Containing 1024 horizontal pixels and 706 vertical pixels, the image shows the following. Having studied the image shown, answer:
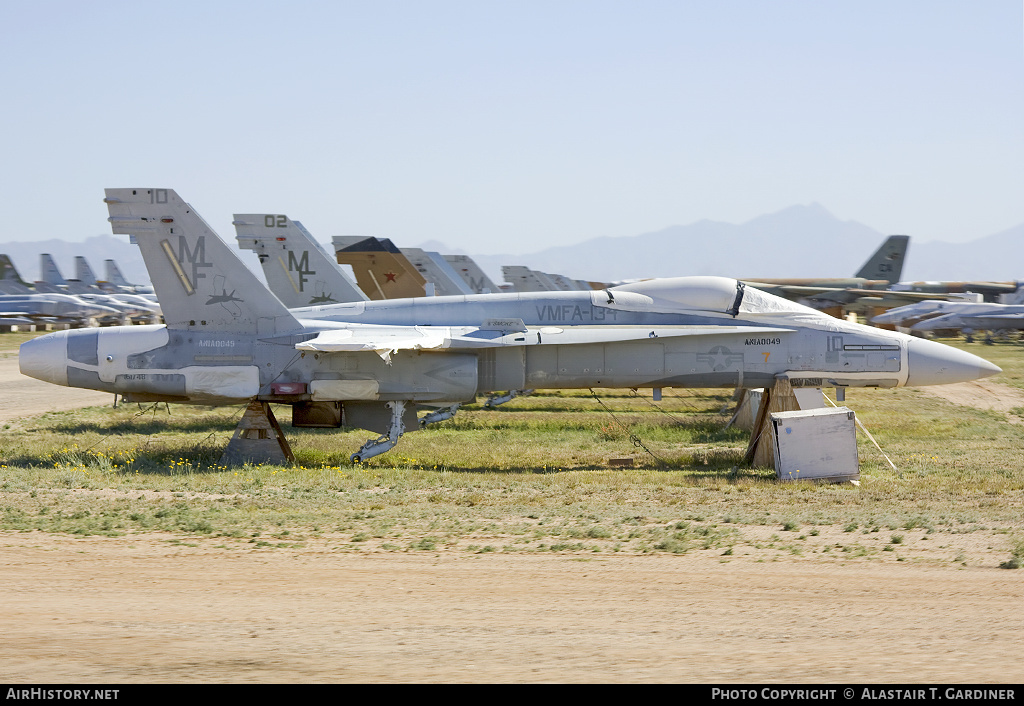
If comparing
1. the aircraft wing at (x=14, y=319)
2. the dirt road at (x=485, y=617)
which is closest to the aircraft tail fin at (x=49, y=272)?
the aircraft wing at (x=14, y=319)

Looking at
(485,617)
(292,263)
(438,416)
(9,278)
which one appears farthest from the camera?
(9,278)

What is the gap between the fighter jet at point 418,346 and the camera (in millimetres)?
15930

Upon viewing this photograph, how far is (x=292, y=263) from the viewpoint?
2127cm

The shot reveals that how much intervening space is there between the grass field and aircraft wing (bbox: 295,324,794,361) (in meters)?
2.24

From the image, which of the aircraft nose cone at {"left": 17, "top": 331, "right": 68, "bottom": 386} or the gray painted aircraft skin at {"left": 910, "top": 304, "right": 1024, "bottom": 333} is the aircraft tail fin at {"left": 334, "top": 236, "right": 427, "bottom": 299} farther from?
the gray painted aircraft skin at {"left": 910, "top": 304, "right": 1024, "bottom": 333}

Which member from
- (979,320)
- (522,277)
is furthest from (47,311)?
(979,320)

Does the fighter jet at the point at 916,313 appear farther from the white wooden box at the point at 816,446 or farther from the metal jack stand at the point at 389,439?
the metal jack stand at the point at 389,439

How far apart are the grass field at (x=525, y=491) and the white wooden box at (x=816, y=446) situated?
1.56 ft

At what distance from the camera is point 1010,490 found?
13.7 meters

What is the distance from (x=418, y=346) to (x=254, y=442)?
3623mm

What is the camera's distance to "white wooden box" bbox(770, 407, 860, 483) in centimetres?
1471

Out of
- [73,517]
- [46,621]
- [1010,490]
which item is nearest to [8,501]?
[73,517]

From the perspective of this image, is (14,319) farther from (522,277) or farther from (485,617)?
(485,617)
